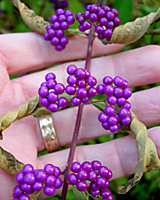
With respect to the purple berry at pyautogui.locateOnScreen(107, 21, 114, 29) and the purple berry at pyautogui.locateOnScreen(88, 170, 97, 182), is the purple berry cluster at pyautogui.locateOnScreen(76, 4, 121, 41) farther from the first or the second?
the purple berry at pyautogui.locateOnScreen(88, 170, 97, 182)

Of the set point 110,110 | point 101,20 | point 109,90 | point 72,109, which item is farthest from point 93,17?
point 72,109

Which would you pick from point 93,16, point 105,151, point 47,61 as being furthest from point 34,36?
point 105,151

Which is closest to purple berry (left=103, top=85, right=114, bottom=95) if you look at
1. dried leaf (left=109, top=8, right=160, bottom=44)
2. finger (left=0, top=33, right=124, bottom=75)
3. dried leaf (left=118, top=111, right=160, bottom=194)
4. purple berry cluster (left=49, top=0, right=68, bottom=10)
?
dried leaf (left=118, top=111, right=160, bottom=194)

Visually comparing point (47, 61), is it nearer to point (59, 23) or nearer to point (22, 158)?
point (59, 23)

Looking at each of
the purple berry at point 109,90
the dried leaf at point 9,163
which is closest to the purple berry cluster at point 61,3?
the purple berry at point 109,90

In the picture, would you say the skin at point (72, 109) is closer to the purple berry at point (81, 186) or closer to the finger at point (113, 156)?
the finger at point (113, 156)

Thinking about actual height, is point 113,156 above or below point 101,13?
below

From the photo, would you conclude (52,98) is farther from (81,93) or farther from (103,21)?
(103,21)
